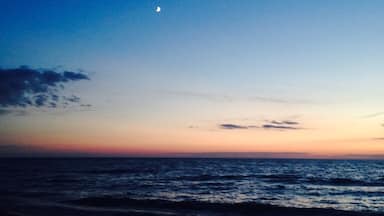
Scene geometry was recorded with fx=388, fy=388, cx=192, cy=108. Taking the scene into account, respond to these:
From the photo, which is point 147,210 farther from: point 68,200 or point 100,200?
point 68,200

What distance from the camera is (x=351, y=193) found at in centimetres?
3578

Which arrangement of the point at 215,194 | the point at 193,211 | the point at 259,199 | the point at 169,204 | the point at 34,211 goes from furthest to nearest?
the point at 215,194 → the point at 259,199 → the point at 169,204 → the point at 193,211 → the point at 34,211

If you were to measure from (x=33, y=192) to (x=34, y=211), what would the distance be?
1188cm

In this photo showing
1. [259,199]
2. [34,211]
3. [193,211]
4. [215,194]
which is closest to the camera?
[34,211]

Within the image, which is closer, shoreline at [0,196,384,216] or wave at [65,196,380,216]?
shoreline at [0,196,384,216]

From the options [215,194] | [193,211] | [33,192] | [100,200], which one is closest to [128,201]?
[100,200]

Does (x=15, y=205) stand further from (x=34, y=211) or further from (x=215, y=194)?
(x=215, y=194)

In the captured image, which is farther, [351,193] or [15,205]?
[351,193]

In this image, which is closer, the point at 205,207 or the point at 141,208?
the point at 141,208

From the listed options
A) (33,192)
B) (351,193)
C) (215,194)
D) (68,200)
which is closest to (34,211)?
(68,200)

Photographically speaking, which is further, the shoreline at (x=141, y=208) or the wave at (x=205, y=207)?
the wave at (x=205, y=207)

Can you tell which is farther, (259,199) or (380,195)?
(380,195)

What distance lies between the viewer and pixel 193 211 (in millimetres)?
25219

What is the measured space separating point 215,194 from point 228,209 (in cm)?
787
